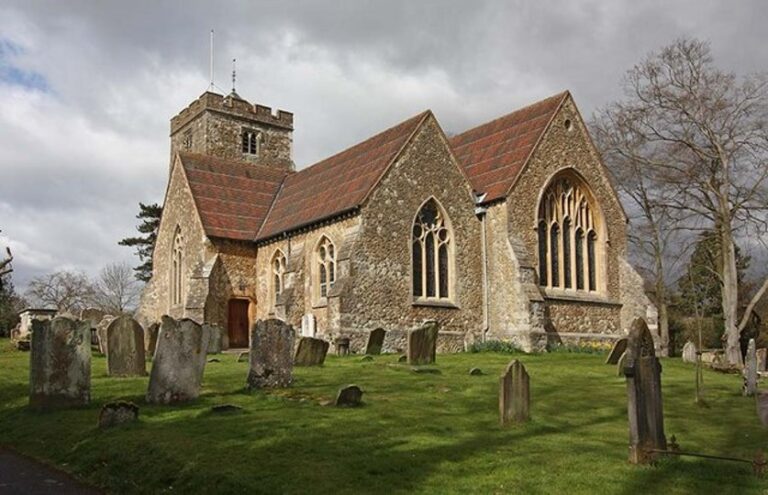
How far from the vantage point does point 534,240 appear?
1121 inches

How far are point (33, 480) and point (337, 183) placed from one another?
22.1 m

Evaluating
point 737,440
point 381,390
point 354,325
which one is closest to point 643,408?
point 737,440

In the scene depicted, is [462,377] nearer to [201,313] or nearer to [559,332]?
[559,332]

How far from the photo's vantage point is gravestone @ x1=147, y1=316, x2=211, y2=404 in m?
12.0

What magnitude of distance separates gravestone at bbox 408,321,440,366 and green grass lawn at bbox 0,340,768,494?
3.44m

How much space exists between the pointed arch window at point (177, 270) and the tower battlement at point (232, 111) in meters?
11.3

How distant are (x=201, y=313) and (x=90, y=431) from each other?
19.1 m

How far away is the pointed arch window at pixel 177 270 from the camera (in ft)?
109

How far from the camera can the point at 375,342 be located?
76.2 feet

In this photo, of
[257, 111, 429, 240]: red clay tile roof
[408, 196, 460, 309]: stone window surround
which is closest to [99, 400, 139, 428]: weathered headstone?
[257, 111, 429, 240]: red clay tile roof

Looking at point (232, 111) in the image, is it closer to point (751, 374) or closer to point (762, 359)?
point (762, 359)

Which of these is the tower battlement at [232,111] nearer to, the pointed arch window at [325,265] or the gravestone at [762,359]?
the pointed arch window at [325,265]

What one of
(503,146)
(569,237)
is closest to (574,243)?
(569,237)

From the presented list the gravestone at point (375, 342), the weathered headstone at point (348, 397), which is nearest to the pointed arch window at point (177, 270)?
the gravestone at point (375, 342)
